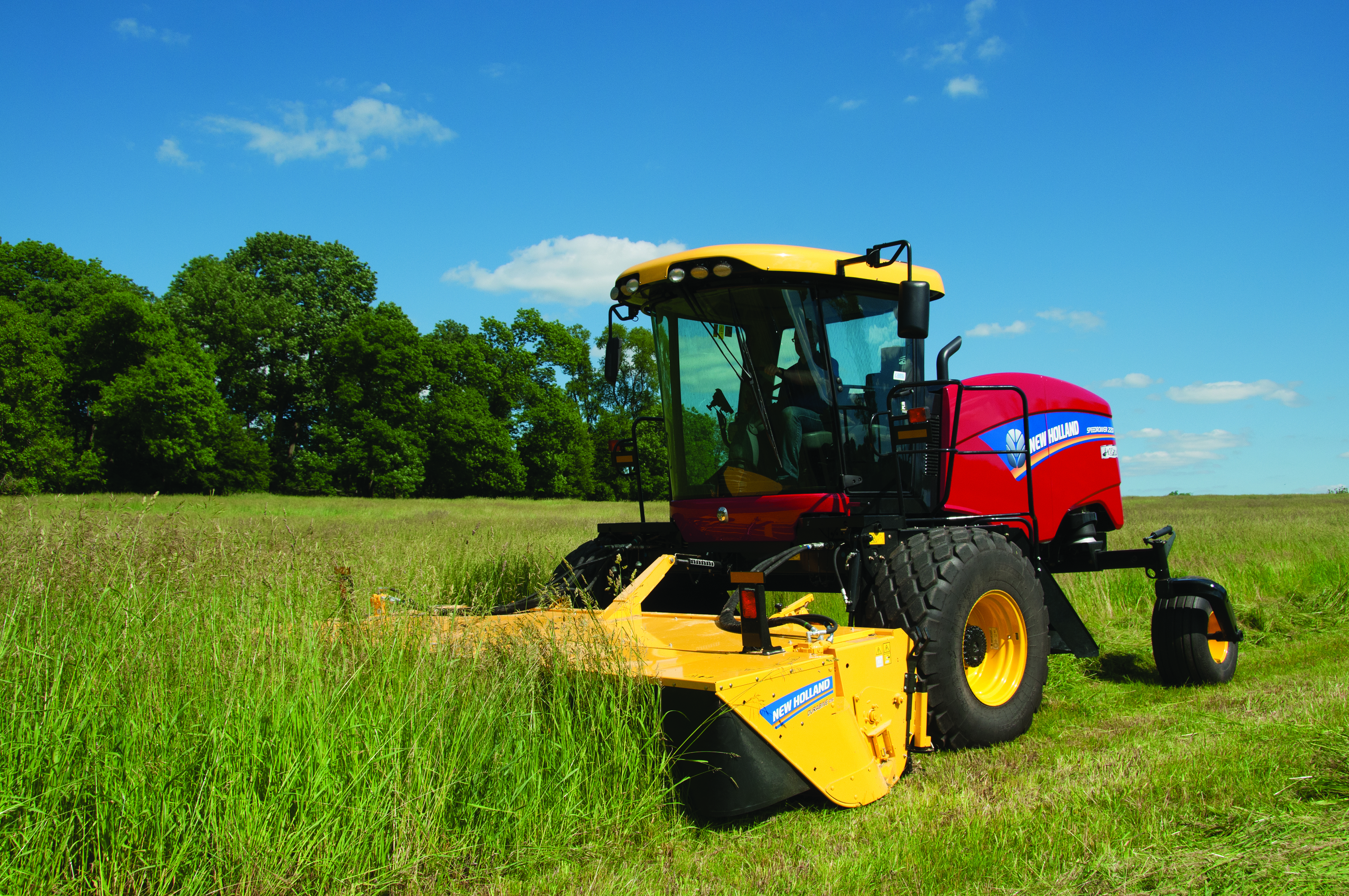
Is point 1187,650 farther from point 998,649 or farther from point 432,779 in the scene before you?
point 432,779

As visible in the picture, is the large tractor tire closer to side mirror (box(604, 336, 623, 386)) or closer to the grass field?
the grass field

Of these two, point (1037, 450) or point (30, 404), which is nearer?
point (1037, 450)

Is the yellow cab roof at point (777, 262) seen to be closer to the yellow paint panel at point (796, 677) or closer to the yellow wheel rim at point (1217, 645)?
the yellow paint panel at point (796, 677)

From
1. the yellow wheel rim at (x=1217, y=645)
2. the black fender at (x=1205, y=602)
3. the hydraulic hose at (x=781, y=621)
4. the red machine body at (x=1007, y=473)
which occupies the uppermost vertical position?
the red machine body at (x=1007, y=473)

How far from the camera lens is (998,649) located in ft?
16.3

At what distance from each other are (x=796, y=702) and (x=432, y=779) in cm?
140

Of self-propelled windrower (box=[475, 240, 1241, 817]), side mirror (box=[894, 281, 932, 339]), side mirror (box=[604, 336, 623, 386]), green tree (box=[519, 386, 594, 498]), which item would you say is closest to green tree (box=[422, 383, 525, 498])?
green tree (box=[519, 386, 594, 498])

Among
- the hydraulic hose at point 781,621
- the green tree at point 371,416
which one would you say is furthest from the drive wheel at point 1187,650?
the green tree at point 371,416

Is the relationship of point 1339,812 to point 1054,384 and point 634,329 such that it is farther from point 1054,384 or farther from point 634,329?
point 634,329

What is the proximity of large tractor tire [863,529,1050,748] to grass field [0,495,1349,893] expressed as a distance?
198 mm

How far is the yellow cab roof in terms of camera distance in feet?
16.2

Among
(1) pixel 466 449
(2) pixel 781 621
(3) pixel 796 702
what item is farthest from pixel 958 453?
(1) pixel 466 449

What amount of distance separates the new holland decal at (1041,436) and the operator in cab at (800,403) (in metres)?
1.38

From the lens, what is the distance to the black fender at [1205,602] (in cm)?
614
